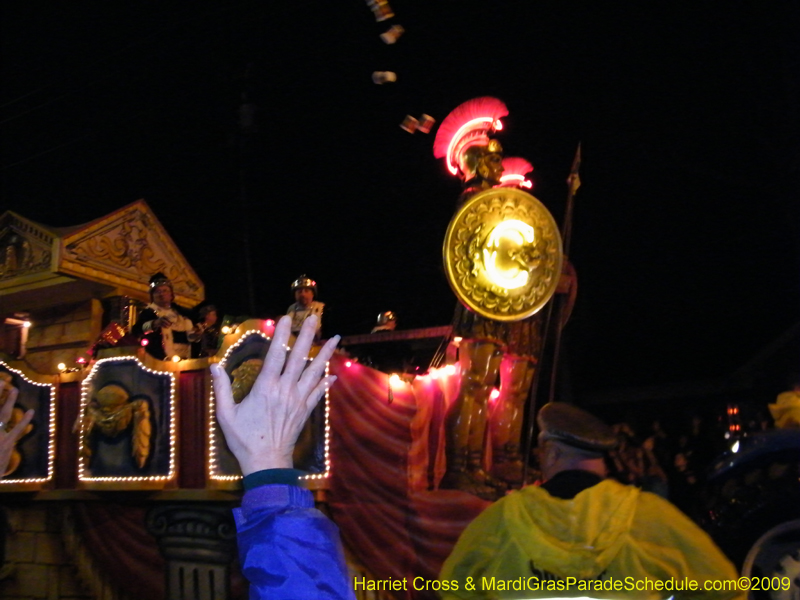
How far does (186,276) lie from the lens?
7.62 metres

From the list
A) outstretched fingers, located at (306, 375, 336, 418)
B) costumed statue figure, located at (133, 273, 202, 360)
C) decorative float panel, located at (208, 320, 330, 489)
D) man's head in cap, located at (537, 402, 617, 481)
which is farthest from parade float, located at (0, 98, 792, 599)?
outstretched fingers, located at (306, 375, 336, 418)

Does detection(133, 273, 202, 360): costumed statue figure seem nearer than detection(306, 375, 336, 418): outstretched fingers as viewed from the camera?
No

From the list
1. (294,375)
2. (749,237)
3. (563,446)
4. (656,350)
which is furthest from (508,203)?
(656,350)

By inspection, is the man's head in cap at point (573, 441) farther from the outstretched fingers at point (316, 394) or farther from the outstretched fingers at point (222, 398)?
the outstretched fingers at point (222, 398)

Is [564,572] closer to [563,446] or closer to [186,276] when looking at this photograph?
[563,446]

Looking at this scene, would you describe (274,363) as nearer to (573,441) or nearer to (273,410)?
(273,410)

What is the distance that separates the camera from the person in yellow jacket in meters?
2.34

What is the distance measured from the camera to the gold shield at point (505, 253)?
209 inches

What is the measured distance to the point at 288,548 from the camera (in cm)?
150

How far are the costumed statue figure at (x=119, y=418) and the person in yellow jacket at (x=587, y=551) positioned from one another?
123 inches

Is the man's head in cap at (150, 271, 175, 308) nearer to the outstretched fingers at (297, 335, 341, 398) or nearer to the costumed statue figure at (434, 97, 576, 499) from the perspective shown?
the costumed statue figure at (434, 97, 576, 499)

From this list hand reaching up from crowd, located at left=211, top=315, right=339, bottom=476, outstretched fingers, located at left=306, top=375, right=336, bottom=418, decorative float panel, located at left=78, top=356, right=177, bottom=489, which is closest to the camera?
hand reaching up from crowd, located at left=211, top=315, right=339, bottom=476

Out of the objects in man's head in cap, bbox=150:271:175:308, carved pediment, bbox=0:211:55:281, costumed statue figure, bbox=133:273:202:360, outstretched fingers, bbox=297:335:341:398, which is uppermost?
carved pediment, bbox=0:211:55:281

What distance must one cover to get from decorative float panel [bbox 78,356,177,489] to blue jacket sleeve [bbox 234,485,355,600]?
3628 mm
